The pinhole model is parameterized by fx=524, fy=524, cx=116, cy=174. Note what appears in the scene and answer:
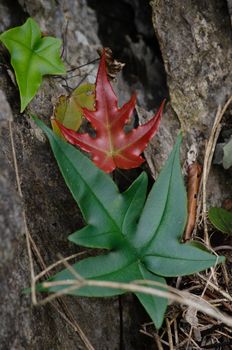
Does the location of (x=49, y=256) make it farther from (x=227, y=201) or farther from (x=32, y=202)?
(x=227, y=201)

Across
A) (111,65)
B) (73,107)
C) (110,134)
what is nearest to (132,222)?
(110,134)

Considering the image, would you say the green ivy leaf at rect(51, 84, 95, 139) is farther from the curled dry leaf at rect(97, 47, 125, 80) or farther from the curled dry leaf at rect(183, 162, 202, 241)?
the curled dry leaf at rect(183, 162, 202, 241)

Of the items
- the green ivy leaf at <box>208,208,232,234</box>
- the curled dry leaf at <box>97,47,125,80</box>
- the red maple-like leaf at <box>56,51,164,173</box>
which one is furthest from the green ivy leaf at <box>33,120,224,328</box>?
the curled dry leaf at <box>97,47,125,80</box>

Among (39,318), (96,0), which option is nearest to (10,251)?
(39,318)

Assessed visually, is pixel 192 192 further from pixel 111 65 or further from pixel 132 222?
pixel 111 65

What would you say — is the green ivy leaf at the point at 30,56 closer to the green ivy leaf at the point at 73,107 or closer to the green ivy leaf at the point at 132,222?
the green ivy leaf at the point at 73,107

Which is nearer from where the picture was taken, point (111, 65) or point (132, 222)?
point (132, 222)
